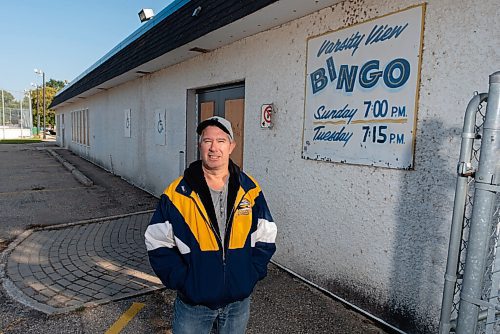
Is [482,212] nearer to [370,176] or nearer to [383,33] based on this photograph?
[370,176]

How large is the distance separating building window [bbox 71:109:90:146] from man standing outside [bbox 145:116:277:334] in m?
16.6

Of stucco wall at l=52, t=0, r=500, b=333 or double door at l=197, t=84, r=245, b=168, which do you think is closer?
stucco wall at l=52, t=0, r=500, b=333

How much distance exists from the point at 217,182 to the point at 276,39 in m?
3.00

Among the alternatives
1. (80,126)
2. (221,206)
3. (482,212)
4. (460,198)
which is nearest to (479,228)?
(482,212)

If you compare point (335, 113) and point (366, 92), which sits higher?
point (366, 92)

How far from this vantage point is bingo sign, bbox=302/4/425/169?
9.25 ft

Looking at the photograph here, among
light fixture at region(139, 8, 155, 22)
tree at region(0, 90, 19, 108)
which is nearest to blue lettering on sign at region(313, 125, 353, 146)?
light fixture at region(139, 8, 155, 22)

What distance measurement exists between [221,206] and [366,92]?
6.65ft

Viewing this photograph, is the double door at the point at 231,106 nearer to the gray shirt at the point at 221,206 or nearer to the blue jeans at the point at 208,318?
the gray shirt at the point at 221,206

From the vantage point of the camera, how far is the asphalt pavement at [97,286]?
304 cm

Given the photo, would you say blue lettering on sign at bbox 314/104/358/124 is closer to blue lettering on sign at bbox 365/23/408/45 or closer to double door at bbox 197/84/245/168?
blue lettering on sign at bbox 365/23/408/45

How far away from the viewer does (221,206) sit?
1908 millimetres

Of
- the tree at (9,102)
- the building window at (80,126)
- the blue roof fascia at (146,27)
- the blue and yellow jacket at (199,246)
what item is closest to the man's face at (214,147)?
the blue and yellow jacket at (199,246)

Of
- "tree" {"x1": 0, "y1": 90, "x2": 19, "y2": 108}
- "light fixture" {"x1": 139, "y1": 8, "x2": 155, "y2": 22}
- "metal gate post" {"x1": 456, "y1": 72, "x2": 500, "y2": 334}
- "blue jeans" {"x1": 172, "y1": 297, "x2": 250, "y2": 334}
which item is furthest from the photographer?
"tree" {"x1": 0, "y1": 90, "x2": 19, "y2": 108}
